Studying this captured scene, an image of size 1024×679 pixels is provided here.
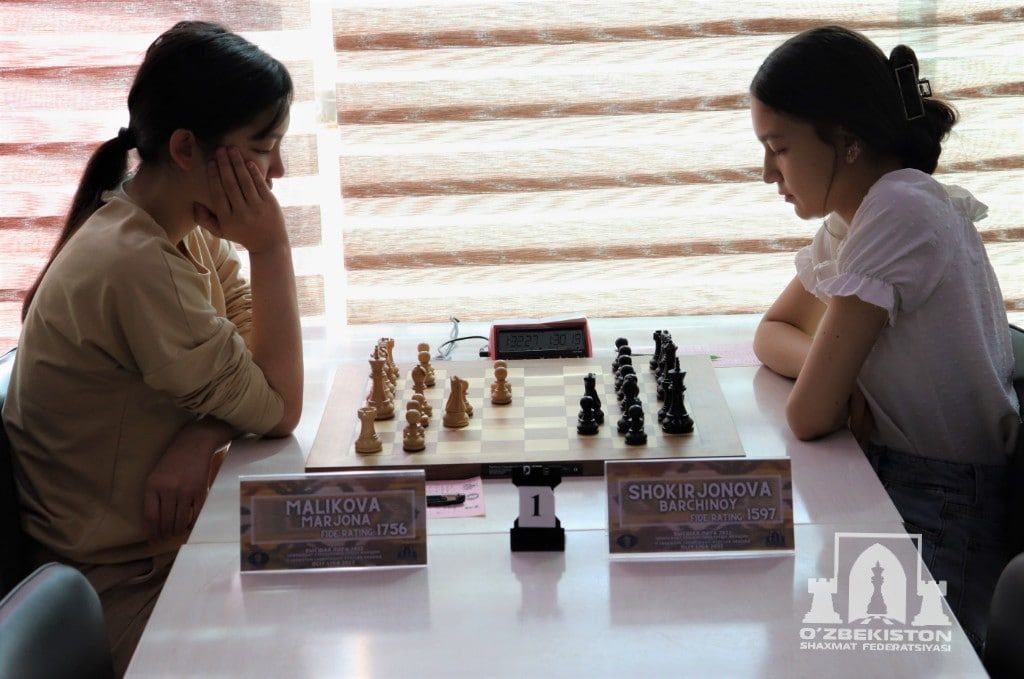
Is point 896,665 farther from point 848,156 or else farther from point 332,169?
point 332,169

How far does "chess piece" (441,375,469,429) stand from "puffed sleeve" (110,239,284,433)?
0.90 feet

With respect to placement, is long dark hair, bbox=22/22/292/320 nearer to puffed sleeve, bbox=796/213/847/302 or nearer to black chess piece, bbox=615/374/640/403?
black chess piece, bbox=615/374/640/403

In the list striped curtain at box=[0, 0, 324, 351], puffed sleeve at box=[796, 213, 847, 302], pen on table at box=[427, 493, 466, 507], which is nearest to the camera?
pen on table at box=[427, 493, 466, 507]

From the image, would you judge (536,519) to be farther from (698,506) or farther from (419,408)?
(419,408)

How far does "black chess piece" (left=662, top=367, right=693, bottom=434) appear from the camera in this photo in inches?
62.9

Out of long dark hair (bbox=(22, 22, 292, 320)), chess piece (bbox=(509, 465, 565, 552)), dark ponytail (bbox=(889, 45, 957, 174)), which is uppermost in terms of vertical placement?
long dark hair (bbox=(22, 22, 292, 320))

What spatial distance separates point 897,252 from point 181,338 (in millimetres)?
1032

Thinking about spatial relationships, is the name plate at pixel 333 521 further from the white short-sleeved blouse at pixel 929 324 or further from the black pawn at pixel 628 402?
the white short-sleeved blouse at pixel 929 324

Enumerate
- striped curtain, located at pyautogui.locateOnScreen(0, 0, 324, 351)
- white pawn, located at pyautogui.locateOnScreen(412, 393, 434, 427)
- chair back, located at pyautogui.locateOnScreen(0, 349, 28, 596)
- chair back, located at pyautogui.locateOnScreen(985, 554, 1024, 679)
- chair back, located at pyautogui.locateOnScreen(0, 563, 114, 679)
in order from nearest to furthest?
chair back, located at pyautogui.locateOnScreen(0, 563, 114, 679)
chair back, located at pyautogui.locateOnScreen(985, 554, 1024, 679)
chair back, located at pyautogui.locateOnScreen(0, 349, 28, 596)
white pawn, located at pyautogui.locateOnScreen(412, 393, 434, 427)
striped curtain, located at pyautogui.locateOnScreen(0, 0, 324, 351)

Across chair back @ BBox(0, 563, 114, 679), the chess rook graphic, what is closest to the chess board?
the chess rook graphic

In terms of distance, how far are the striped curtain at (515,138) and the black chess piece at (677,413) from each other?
1142 millimetres

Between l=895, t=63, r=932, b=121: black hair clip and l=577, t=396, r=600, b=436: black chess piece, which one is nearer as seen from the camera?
l=577, t=396, r=600, b=436: black chess piece

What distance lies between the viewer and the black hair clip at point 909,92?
5.65 ft

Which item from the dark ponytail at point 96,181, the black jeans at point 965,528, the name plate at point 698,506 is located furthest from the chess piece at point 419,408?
the black jeans at point 965,528
